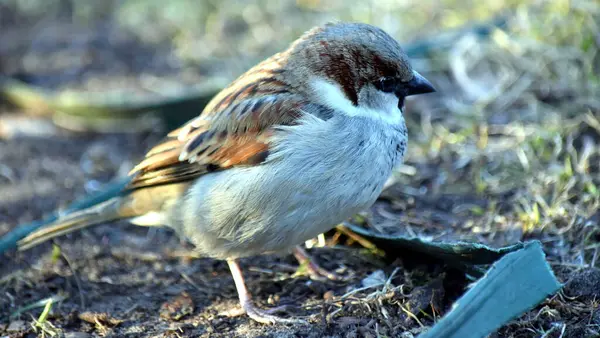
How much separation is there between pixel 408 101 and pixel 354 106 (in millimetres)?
2259

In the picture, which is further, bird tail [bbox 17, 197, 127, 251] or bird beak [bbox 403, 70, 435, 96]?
bird tail [bbox 17, 197, 127, 251]

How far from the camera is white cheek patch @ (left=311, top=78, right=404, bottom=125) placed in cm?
366

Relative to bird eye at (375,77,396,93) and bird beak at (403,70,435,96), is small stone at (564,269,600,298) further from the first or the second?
bird eye at (375,77,396,93)

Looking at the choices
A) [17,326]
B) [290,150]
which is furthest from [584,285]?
[17,326]

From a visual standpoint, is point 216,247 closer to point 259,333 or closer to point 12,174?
point 259,333

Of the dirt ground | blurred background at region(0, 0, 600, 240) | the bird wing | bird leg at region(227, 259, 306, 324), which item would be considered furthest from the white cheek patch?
bird leg at region(227, 259, 306, 324)

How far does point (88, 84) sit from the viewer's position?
22.2 feet

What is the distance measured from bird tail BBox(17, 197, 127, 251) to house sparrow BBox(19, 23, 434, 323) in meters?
0.32

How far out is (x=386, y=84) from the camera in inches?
147

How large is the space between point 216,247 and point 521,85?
2.81m

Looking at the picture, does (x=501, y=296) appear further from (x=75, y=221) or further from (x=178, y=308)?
(x=75, y=221)

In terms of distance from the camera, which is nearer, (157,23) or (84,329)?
(84,329)

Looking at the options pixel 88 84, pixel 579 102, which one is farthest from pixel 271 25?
pixel 579 102

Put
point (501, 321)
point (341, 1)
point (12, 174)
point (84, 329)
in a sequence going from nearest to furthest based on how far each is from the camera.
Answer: point (501, 321) < point (84, 329) < point (12, 174) < point (341, 1)
